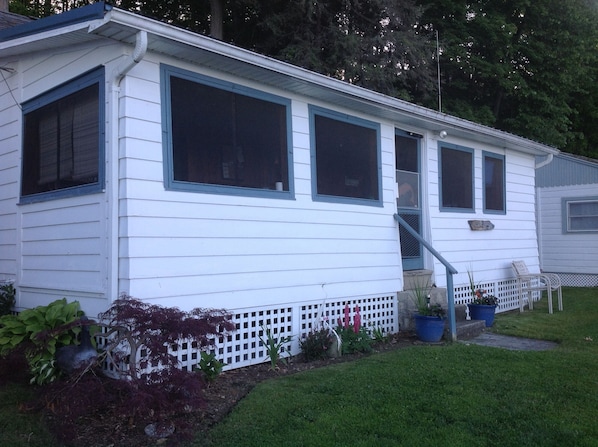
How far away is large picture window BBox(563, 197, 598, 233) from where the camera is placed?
14129mm

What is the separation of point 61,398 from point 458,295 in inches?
260

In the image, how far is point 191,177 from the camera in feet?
17.3

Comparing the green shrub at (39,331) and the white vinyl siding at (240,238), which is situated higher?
the white vinyl siding at (240,238)

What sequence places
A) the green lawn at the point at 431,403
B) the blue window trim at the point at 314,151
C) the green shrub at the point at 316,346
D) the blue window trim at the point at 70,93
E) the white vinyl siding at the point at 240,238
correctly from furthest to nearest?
the blue window trim at the point at 314,151 < the green shrub at the point at 316,346 < the blue window trim at the point at 70,93 < the white vinyl siding at the point at 240,238 < the green lawn at the point at 431,403

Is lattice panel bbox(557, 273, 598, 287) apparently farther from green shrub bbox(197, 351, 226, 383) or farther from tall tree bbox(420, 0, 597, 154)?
green shrub bbox(197, 351, 226, 383)

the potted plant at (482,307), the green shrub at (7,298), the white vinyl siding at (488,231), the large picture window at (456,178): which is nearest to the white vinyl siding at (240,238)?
the white vinyl siding at (488,231)

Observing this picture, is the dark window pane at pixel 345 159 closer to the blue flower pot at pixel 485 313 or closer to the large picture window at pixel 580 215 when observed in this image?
the blue flower pot at pixel 485 313

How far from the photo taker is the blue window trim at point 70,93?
495 centimetres

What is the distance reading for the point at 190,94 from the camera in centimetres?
534

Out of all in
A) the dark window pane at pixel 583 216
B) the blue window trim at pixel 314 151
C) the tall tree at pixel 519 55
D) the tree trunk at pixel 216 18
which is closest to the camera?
the blue window trim at pixel 314 151

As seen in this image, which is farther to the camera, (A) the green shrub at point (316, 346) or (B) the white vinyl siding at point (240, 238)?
(A) the green shrub at point (316, 346)

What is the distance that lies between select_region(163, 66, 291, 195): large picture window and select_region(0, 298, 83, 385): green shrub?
1.50 m

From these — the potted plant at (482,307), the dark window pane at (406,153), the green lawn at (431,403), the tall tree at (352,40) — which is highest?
the tall tree at (352,40)

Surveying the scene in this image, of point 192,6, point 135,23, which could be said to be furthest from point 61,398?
point 192,6
